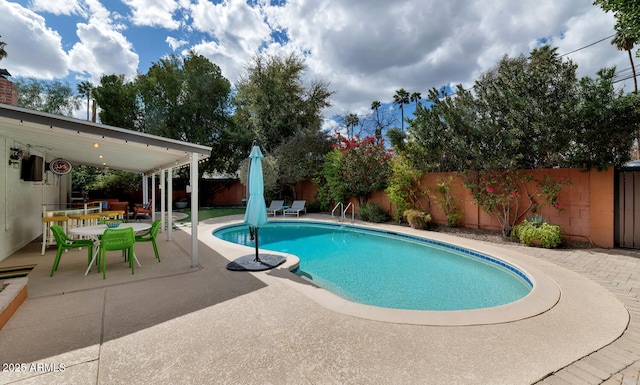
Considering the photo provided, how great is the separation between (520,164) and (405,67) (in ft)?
33.6

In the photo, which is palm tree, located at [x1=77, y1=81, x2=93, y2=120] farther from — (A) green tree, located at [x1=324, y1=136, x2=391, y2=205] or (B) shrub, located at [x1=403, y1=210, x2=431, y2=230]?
(B) shrub, located at [x1=403, y1=210, x2=431, y2=230]

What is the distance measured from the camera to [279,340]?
8.82ft

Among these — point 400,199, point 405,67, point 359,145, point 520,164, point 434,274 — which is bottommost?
point 434,274

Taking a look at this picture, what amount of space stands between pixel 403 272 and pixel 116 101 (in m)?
20.8

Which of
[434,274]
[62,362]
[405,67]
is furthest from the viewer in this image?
[405,67]

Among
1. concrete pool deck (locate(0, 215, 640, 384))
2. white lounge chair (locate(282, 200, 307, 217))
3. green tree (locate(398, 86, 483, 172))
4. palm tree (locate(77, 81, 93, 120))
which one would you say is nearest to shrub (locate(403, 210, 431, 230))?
green tree (locate(398, 86, 483, 172))

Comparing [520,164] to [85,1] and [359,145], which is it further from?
[85,1]

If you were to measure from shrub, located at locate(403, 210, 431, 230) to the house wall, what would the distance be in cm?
1094

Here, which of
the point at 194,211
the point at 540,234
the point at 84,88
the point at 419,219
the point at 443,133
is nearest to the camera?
the point at 194,211

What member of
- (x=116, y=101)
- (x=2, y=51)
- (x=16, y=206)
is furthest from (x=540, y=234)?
(x=2, y=51)

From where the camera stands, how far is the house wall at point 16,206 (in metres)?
5.44

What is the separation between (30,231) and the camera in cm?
732

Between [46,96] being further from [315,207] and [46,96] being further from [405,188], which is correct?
[405,188]

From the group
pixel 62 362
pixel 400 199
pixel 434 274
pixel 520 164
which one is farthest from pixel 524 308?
pixel 400 199
